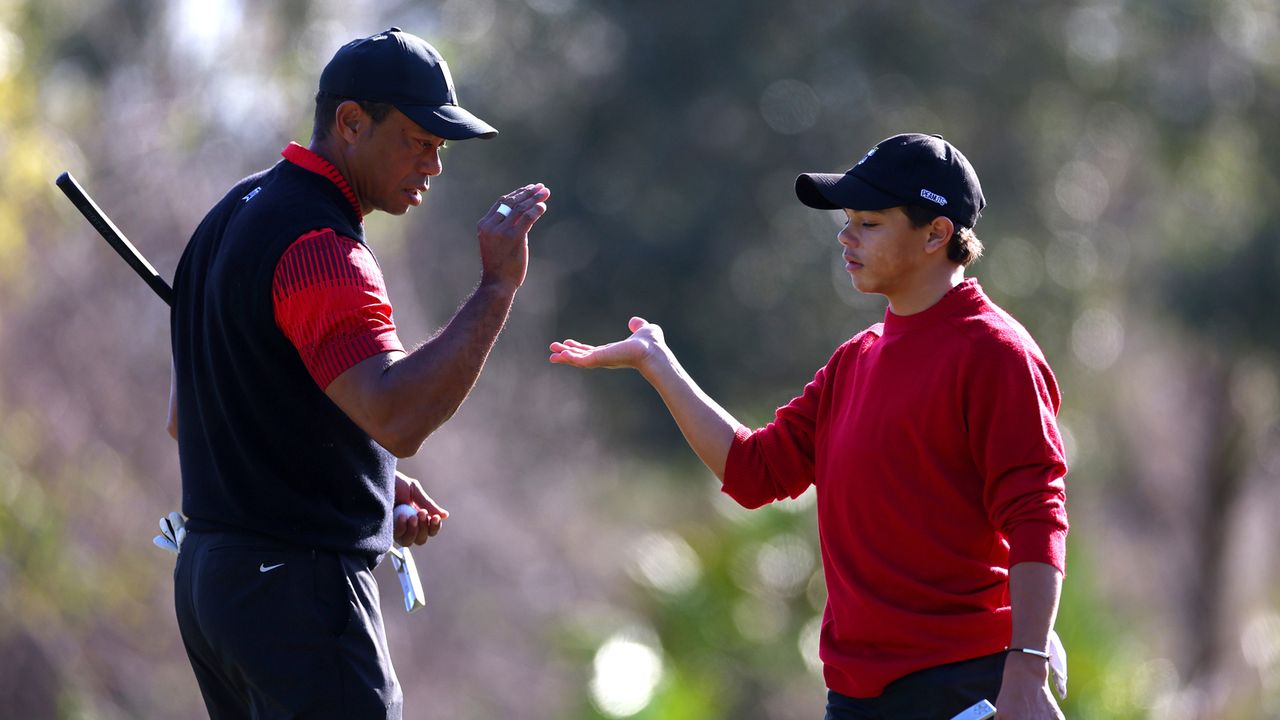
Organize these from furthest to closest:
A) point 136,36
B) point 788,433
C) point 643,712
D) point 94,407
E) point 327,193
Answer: point 136,36, point 94,407, point 643,712, point 788,433, point 327,193

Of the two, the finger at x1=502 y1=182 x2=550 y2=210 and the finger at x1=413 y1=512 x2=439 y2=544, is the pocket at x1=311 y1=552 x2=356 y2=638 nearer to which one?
the finger at x1=413 y1=512 x2=439 y2=544

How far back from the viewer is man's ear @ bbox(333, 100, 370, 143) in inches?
149

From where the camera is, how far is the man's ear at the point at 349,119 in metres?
3.79

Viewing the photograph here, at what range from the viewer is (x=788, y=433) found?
4242mm

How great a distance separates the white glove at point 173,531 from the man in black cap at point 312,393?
0.26 ft

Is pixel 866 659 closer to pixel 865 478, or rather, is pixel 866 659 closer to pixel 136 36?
pixel 865 478

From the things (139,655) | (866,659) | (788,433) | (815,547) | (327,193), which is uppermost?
(327,193)

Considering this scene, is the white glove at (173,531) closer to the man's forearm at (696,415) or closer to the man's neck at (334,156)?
the man's neck at (334,156)

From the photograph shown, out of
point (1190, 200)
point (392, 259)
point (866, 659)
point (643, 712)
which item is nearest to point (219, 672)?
point (866, 659)

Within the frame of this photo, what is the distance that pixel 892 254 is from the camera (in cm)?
395

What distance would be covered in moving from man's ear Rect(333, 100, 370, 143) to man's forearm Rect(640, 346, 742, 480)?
100cm

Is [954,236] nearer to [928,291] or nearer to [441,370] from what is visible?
[928,291]

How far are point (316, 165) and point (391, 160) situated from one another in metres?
0.18

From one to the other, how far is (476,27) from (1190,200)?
28.5ft
